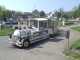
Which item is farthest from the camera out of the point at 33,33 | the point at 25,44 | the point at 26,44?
the point at 33,33

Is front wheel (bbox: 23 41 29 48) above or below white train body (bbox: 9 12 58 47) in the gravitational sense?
below

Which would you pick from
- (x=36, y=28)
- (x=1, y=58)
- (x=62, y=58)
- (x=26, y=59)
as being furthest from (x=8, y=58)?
(x=36, y=28)

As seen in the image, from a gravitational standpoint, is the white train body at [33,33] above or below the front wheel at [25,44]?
above

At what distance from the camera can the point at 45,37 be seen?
1833 cm

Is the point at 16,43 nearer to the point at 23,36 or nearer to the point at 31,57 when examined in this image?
the point at 23,36

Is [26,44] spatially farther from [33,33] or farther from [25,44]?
[33,33]

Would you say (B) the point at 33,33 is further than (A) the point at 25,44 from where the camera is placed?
Yes

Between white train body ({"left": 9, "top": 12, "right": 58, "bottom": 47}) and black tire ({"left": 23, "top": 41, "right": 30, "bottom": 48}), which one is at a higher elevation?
white train body ({"left": 9, "top": 12, "right": 58, "bottom": 47})

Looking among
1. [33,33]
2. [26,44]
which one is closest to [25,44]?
[26,44]

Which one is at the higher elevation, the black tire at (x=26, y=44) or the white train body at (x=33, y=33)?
the white train body at (x=33, y=33)

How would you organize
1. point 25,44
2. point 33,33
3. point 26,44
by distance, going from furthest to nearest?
point 33,33 < point 26,44 < point 25,44

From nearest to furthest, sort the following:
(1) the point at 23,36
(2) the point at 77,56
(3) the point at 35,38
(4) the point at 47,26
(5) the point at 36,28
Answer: (2) the point at 77,56 → (1) the point at 23,36 → (3) the point at 35,38 → (5) the point at 36,28 → (4) the point at 47,26

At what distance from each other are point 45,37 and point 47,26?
1426 mm

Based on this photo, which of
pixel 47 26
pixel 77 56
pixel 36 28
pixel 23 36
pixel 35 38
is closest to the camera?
pixel 77 56
